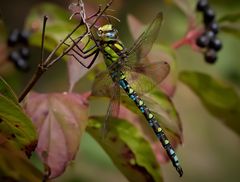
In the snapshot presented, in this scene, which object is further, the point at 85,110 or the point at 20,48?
the point at 20,48

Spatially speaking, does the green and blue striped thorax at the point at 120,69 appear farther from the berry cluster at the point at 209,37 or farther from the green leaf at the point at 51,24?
the berry cluster at the point at 209,37

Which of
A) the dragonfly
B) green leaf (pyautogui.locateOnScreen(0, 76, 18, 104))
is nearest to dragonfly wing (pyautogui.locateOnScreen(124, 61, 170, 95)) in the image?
the dragonfly

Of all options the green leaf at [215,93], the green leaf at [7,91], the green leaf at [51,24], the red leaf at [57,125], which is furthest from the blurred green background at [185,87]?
the green leaf at [7,91]

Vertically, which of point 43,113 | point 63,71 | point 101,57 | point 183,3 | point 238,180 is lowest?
point 238,180

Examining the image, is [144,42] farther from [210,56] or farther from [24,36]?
[24,36]

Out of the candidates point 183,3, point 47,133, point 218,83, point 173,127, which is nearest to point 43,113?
point 47,133

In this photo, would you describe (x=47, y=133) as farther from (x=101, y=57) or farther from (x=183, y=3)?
(x=183, y=3)

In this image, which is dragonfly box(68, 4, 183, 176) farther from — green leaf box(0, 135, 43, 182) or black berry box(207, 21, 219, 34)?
black berry box(207, 21, 219, 34)
